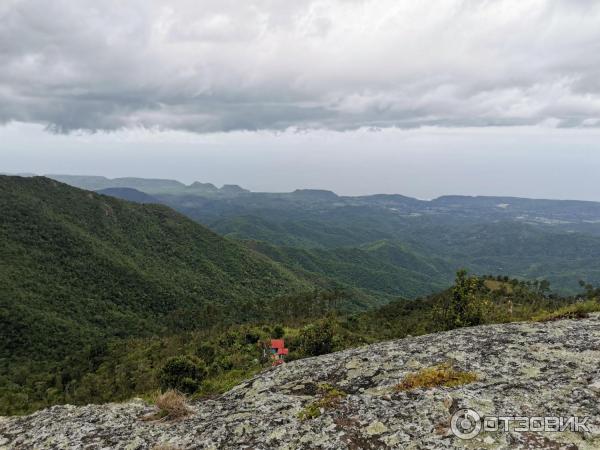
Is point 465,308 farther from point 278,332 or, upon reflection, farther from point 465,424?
point 278,332

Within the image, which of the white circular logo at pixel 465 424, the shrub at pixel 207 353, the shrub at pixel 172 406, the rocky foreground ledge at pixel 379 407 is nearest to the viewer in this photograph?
the white circular logo at pixel 465 424

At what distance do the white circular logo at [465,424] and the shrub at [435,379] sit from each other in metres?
2.37

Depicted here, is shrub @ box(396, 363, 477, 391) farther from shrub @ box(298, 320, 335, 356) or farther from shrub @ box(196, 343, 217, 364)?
shrub @ box(196, 343, 217, 364)

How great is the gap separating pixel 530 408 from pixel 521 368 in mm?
3992

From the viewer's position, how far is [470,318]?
37.0 meters

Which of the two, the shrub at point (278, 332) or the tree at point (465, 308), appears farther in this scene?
the shrub at point (278, 332)

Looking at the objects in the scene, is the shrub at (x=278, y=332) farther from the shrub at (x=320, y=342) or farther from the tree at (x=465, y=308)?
the shrub at (x=320, y=342)

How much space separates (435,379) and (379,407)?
3.07 meters

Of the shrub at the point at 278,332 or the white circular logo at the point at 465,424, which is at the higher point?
the white circular logo at the point at 465,424

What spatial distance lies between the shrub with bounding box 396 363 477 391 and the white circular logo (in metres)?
2.37

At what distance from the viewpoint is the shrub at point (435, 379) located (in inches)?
563

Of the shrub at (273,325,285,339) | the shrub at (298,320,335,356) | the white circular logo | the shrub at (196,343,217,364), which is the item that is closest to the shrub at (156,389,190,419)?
the white circular logo

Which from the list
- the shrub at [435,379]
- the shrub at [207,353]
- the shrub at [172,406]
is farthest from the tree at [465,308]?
the shrub at [207,353]

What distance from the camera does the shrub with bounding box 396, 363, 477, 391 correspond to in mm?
14312
